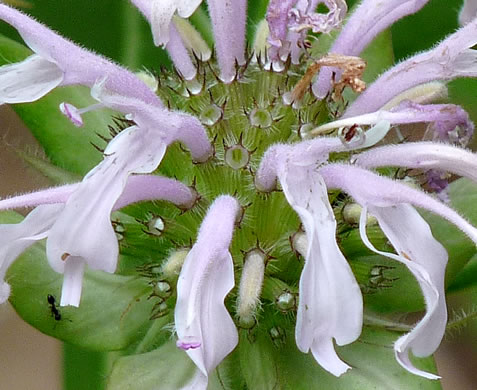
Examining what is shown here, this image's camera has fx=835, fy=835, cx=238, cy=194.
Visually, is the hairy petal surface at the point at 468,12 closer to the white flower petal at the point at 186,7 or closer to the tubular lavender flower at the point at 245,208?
the tubular lavender flower at the point at 245,208

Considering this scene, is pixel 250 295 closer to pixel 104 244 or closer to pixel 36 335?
pixel 104 244

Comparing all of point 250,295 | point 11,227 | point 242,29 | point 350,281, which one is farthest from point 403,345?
point 242,29

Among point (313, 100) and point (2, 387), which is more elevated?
point (313, 100)

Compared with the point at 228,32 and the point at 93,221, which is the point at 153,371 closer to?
the point at 93,221

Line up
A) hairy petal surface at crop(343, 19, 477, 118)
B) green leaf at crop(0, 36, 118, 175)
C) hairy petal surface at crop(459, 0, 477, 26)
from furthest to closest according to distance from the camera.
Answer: green leaf at crop(0, 36, 118, 175), hairy petal surface at crop(459, 0, 477, 26), hairy petal surface at crop(343, 19, 477, 118)

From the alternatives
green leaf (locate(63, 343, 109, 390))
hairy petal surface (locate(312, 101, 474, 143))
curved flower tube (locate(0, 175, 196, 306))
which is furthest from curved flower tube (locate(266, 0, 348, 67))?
green leaf (locate(63, 343, 109, 390))

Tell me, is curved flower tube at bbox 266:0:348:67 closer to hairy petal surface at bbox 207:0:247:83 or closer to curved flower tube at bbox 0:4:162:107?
hairy petal surface at bbox 207:0:247:83

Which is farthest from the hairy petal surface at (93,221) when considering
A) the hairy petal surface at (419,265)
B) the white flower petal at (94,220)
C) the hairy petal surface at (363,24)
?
the hairy petal surface at (363,24)

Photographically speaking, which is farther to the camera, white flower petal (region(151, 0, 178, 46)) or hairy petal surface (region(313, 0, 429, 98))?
hairy petal surface (region(313, 0, 429, 98))
